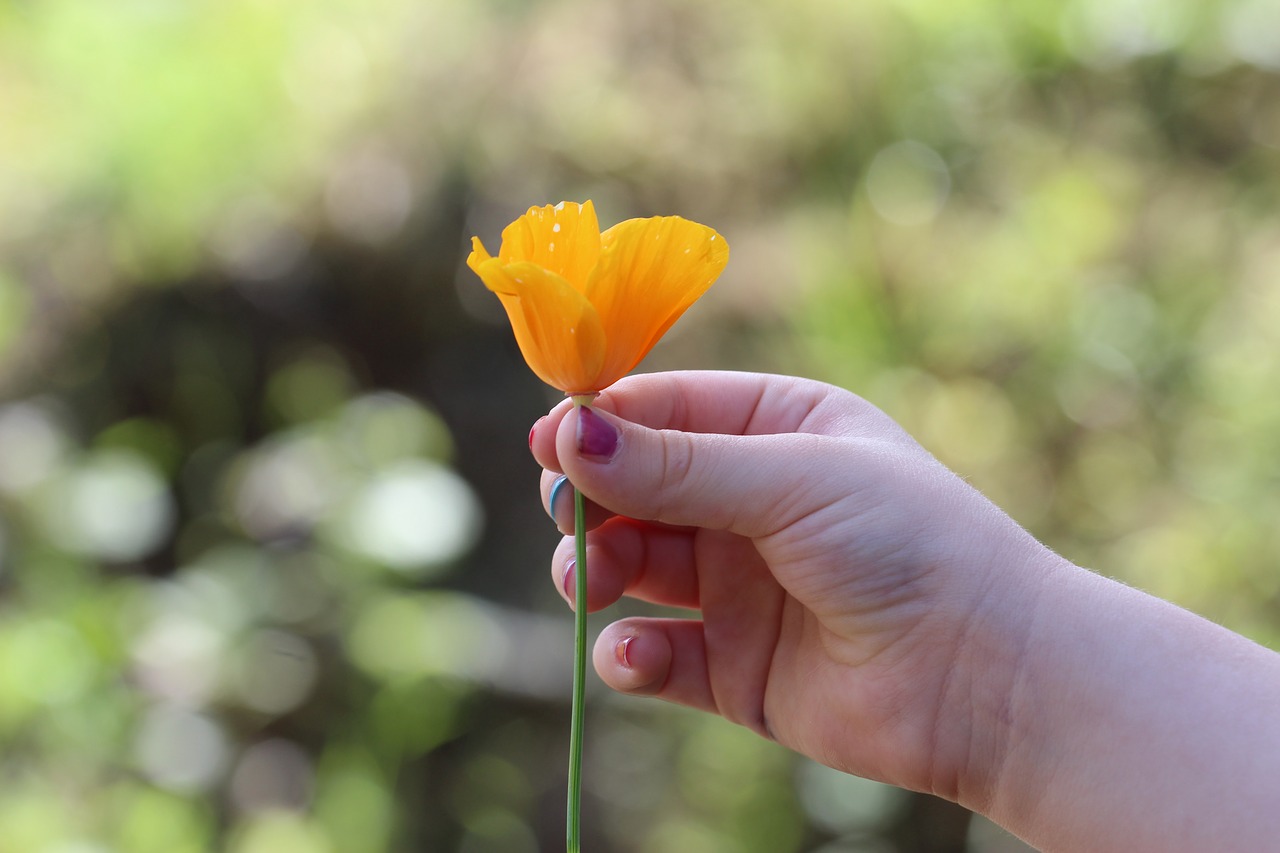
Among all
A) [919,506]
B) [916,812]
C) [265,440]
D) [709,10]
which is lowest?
[916,812]

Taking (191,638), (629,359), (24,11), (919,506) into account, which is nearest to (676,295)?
(629,359)

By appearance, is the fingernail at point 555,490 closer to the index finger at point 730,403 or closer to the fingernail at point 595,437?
the index finger at point 730,403

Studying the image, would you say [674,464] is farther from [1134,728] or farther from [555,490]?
[1134,728]

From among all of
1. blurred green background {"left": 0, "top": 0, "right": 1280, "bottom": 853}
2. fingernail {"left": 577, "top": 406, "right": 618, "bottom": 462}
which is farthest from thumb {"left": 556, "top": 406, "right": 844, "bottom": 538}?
blurred green background {"left": 0, "top": 0, "right": 1280, "bottom": 853}

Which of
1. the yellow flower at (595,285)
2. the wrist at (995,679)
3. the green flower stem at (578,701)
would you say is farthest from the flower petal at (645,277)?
the wrist at (995,679)

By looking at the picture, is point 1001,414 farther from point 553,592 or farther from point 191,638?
point 191,638

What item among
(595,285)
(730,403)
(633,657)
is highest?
(595,285)

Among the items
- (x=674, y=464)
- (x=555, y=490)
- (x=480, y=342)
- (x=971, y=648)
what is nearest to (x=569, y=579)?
(x=555, y=490)

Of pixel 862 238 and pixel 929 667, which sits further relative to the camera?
pixel 862 238
